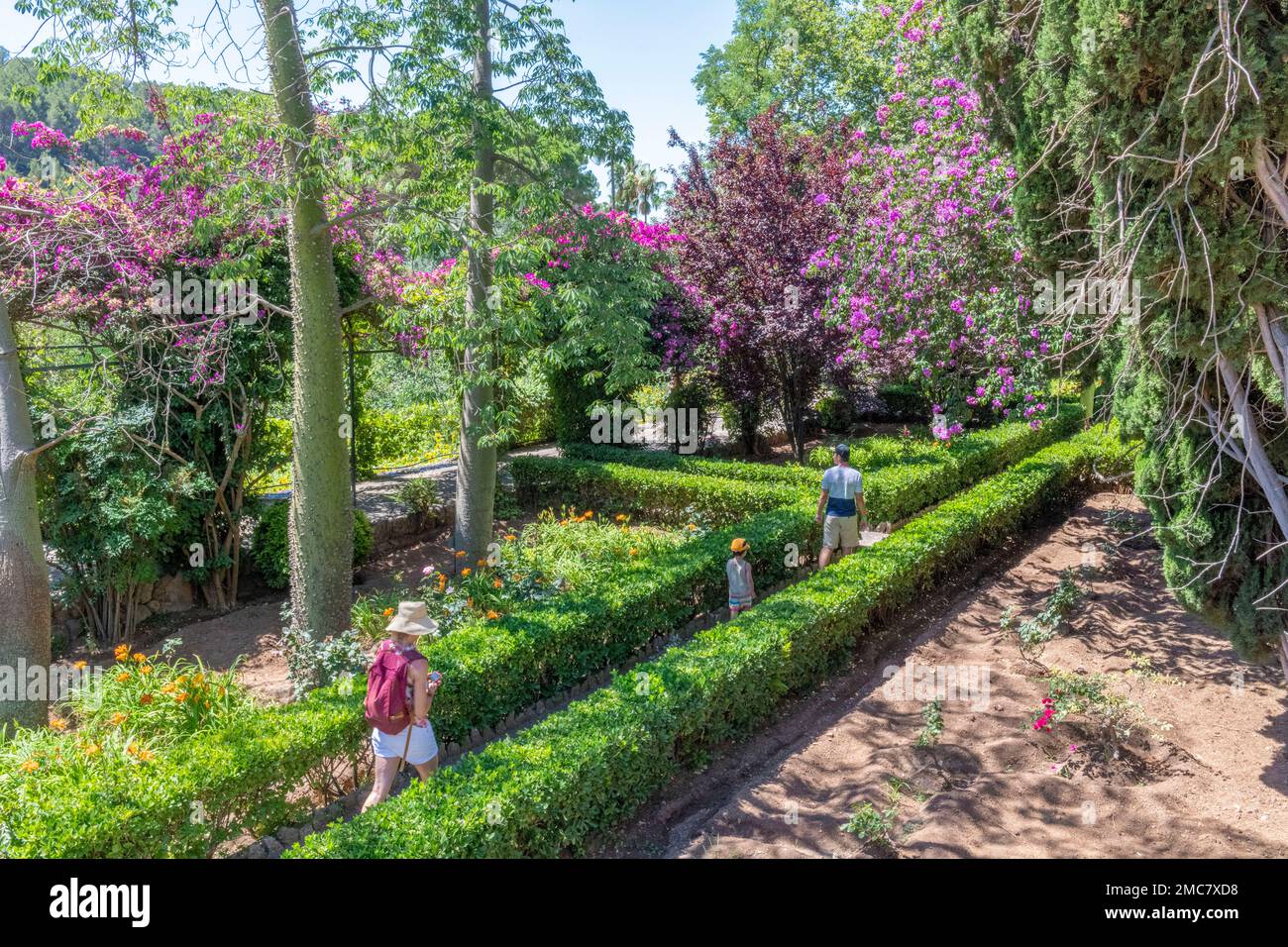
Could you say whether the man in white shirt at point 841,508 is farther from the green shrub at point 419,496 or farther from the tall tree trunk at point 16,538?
the tall tree trunk at point 16,538

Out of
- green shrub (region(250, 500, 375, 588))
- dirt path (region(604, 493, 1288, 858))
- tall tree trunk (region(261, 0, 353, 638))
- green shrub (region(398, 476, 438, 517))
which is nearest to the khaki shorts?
dirt path (region(604, 493, 1288, 858))

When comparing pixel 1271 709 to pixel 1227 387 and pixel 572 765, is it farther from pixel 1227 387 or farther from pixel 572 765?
pixel 572 765

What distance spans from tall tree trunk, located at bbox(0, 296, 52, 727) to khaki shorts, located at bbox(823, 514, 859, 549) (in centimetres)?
716

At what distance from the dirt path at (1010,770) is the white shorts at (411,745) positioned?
126 cm

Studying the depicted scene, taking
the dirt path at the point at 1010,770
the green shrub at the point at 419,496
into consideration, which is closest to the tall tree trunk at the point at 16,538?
the dirt path at the point at 1010,770

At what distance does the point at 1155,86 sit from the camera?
4098 millimetres

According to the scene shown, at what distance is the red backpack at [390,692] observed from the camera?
173 inches

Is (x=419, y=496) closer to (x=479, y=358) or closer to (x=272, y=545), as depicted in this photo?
(x=272, y=545)

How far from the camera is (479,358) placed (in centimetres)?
800

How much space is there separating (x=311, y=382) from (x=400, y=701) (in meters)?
3.65

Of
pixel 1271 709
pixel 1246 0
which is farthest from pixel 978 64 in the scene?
pixel 1271 709

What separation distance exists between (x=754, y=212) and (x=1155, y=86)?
357 inches

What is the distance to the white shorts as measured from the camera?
450 cm

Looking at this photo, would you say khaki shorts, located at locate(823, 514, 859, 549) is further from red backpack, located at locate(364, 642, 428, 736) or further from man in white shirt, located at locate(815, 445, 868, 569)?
red backpack, located at locate(364, 642, 428, 736)
